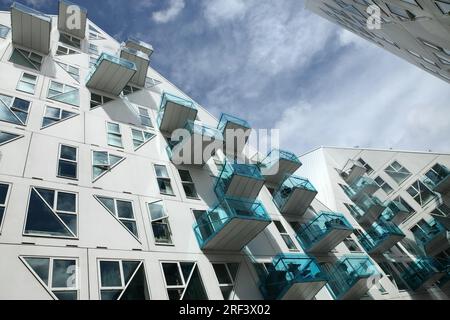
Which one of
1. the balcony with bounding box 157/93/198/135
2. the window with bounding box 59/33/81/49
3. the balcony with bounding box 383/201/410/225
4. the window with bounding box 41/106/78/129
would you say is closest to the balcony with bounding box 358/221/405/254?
the balcony with bounding box 383/201/410/225

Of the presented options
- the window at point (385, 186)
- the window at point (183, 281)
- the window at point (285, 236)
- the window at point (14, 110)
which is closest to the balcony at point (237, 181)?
the window at point (285, 236)

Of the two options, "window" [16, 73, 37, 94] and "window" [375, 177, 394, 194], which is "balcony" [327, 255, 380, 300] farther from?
"window" [16, 73, 37, 94]

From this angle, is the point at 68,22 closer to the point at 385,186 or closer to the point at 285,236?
the point at 285,236

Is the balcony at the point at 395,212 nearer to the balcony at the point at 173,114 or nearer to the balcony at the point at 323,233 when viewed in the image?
the balcony at the point at 323,233

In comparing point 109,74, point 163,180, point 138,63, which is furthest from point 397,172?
point 109,74

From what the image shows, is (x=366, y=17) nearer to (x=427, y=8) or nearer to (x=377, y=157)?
(x=427, y=8)

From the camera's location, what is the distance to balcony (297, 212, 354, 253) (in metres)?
17.8

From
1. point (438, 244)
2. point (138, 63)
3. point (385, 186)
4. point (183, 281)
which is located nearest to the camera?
point (183, 281)

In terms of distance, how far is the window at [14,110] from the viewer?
13.0 m

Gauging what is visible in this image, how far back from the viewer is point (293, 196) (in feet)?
63.9

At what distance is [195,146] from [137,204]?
5224mm

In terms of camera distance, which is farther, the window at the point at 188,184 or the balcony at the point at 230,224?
the window at the point at 188,184

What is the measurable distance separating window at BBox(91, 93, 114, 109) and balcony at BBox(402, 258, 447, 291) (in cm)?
2606

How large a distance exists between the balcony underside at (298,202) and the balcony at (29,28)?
60.5ft
